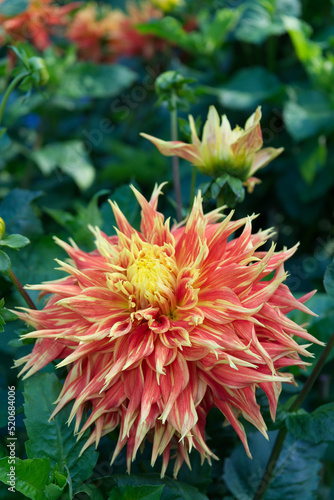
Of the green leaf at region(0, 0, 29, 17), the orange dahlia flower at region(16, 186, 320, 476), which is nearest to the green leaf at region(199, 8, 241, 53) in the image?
the green leaf at region(0, 0, 29, 17)

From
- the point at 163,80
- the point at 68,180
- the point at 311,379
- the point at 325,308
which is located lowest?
the point at 68,180

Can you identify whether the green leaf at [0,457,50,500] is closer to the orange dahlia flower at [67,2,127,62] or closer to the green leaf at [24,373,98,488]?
the green leaf at [24,373,98,488]

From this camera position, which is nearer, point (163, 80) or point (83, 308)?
point (83, 308)

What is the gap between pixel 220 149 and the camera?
494 mm

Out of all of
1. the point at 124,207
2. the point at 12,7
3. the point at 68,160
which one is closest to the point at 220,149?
the point at 124,207

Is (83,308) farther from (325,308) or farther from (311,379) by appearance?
(325,308)

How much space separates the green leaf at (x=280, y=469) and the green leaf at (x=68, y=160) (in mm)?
645

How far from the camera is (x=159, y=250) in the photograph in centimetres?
43

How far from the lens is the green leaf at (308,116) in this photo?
0.96m

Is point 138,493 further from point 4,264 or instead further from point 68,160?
point 68,160

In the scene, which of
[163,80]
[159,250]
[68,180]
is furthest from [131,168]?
[159,250]

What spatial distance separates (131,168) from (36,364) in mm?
669

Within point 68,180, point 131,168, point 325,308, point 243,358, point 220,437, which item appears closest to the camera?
point 243,358

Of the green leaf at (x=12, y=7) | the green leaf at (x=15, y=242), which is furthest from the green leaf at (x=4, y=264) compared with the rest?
the green leaf at (x=12, y=7)
